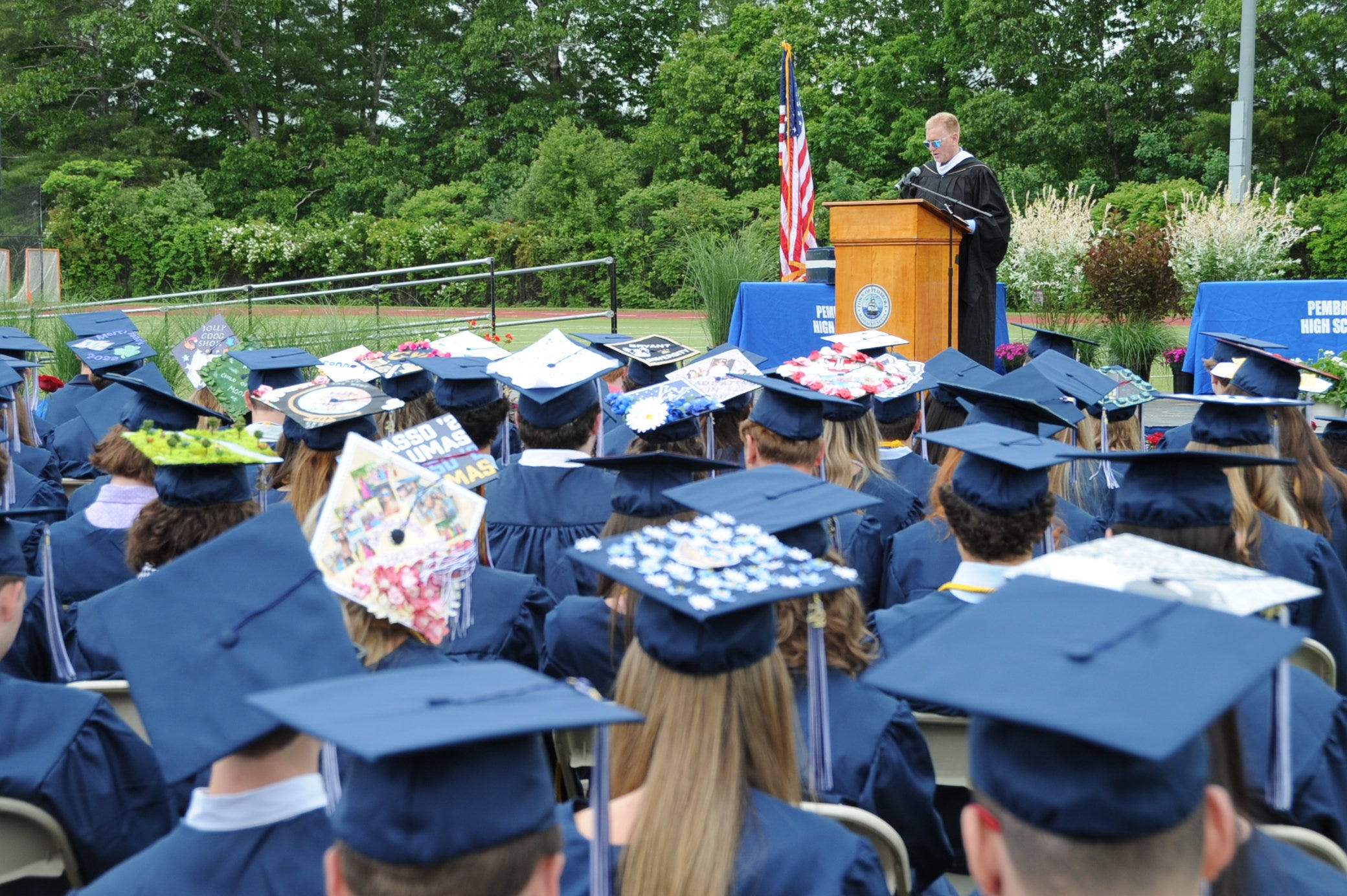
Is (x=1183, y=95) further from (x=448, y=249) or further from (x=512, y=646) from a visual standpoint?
(x=512, y=646)

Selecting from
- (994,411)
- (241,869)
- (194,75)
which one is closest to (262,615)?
(241,869)

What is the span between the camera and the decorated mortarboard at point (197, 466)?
312 centimetres

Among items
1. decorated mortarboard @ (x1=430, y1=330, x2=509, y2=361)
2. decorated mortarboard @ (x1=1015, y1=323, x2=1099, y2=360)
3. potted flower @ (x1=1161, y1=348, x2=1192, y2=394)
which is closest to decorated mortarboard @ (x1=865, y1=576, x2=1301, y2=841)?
decorated mortarboard @ (x1=430, y1=330, x2=509, y2=361)

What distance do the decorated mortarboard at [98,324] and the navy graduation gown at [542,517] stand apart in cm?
394

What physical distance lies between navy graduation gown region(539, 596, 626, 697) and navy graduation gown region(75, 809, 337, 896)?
1.24 meters

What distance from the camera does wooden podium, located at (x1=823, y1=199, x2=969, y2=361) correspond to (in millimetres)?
8125

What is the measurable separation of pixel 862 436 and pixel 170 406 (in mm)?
2494

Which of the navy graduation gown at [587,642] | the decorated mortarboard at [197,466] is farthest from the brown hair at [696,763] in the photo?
the decorated mortarboard at [197,466]

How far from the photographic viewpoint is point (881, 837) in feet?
6.48

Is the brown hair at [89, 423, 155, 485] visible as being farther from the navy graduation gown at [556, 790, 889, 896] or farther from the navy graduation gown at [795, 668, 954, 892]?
the navy graduation gown at [556, 790, 889, 896]

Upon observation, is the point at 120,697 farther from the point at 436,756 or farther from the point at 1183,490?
the point at 1183,490

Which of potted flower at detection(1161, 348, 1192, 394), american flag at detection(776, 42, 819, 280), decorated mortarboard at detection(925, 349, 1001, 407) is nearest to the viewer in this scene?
decorated mortarboard at detection(925, 349, 1001, 407)

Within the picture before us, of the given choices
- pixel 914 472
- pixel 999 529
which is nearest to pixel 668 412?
pixel 914 472

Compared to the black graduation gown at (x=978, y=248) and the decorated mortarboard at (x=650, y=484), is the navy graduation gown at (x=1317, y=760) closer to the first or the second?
the decorated mortarboard at (x=650, y=484)
